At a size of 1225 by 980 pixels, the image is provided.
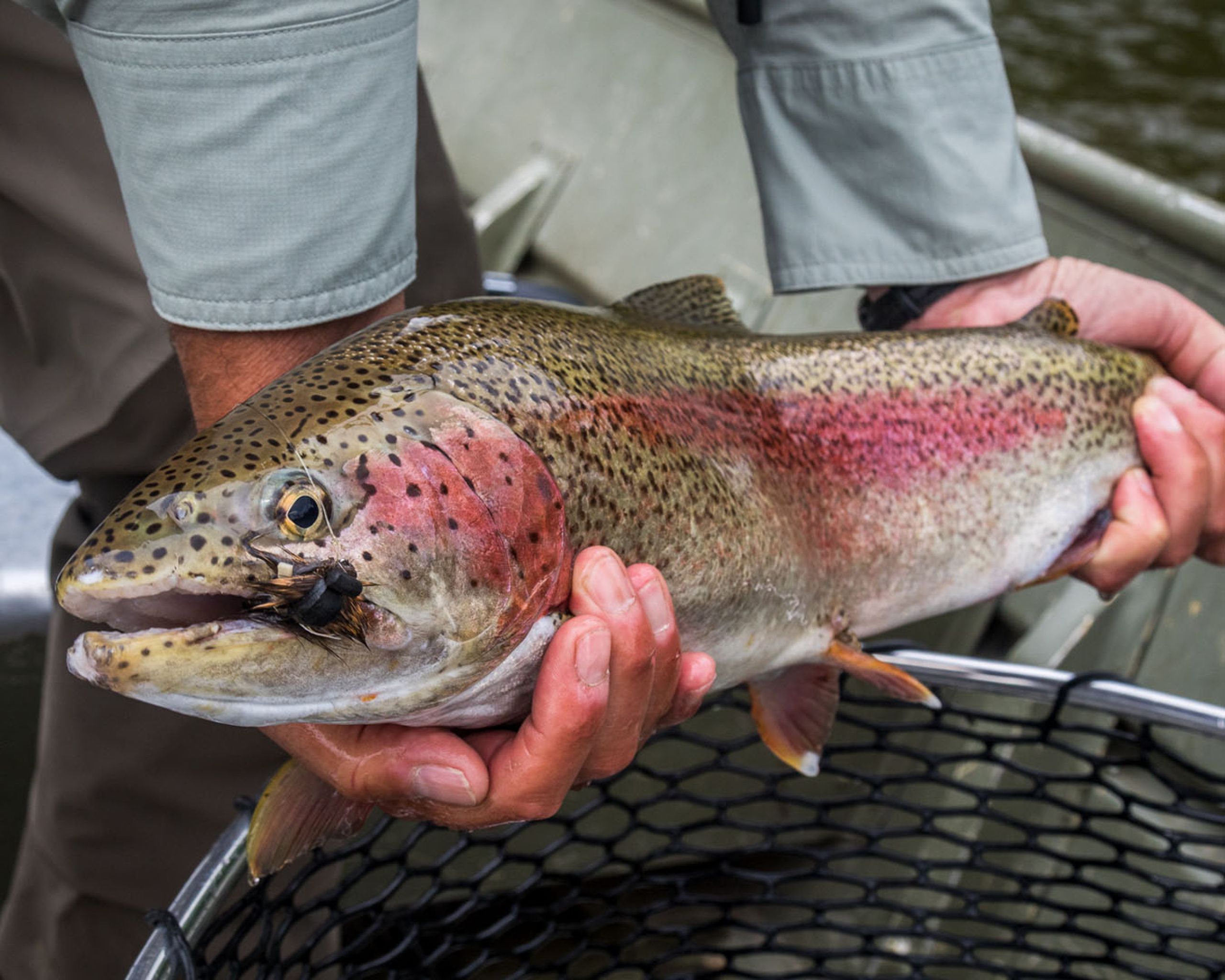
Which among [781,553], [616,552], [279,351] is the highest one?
[279,351]

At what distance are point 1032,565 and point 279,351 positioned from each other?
130 centimetres

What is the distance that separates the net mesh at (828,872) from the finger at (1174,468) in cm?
37

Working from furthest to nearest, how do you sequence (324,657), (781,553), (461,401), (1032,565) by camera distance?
(1032,565), (781,553), (461,401), (324,657)

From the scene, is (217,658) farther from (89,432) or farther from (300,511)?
(89,432)

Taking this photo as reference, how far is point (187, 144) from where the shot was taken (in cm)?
117

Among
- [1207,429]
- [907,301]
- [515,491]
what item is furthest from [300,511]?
[1207,429]

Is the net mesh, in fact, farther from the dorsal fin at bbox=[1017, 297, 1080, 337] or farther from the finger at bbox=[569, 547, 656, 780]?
the dorsal fin at bbox=[1017, 297, 1080, 337]

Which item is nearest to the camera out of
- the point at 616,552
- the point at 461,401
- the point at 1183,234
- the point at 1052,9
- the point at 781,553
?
the point at 461,401

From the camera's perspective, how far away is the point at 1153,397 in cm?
196

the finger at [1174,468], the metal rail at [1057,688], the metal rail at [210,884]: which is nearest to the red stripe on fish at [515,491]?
the metal rail at [210,884]

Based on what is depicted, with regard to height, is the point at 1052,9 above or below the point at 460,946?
above

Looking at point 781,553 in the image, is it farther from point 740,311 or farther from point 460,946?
point 740,311

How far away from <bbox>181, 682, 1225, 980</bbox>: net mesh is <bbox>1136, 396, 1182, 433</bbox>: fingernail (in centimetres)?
53

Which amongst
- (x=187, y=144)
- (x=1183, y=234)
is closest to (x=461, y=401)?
(x=187, y=144)
